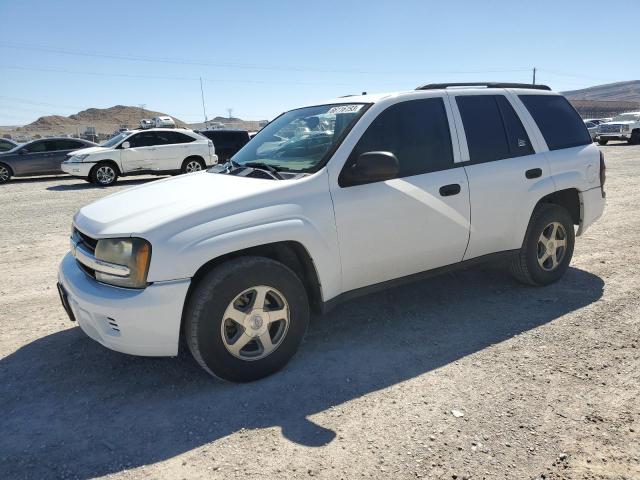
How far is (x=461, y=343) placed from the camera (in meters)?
3.72

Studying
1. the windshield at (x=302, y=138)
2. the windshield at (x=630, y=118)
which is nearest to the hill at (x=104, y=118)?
the windshield at (x=630, y=118)

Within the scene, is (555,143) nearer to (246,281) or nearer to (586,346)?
(586,346)

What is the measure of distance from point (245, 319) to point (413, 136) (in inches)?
74.9

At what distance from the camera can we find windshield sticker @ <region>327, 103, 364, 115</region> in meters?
3.76

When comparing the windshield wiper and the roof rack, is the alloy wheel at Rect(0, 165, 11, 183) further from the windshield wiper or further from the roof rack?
the roof rack

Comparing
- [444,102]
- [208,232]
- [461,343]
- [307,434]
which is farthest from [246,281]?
[444,102]

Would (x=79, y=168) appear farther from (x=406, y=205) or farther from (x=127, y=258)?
(x=406, y=205)

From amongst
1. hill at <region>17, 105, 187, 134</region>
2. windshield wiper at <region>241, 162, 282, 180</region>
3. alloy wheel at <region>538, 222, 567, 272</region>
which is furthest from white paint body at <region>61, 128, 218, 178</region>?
hill at <region>17, 105, 187, 134</region>

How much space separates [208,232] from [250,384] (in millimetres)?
1048

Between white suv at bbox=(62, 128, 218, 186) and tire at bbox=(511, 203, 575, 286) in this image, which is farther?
white suv at bbox=(62, 128, 218, 186)

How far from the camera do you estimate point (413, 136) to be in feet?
12.5

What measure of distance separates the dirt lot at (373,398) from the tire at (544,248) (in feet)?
0.64

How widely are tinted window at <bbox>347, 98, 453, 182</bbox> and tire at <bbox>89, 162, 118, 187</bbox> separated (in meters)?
12.6

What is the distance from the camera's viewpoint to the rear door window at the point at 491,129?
4.10m
